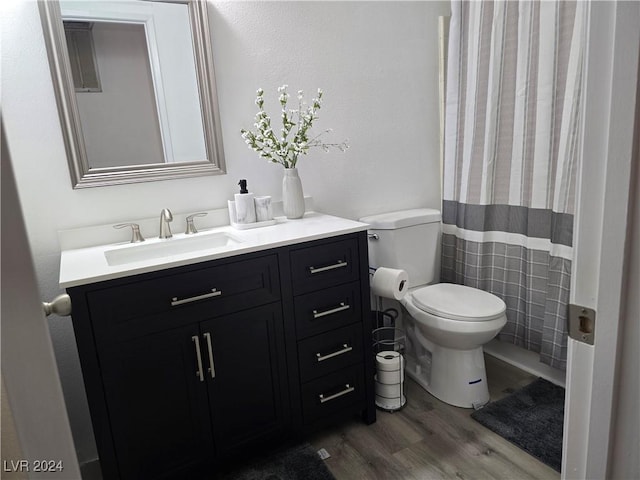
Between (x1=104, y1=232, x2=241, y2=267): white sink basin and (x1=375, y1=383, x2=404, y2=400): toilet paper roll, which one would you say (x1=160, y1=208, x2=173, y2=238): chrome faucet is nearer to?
(x1=104, y1=232, x2=241, y2=267): white sink basin

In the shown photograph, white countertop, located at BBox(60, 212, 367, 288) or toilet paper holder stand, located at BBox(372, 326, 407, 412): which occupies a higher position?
white countertop, located at BBox(60, 212, 367, 288)

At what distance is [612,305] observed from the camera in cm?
61

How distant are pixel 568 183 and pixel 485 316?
0.67 meters

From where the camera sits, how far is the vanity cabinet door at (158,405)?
4.67ft

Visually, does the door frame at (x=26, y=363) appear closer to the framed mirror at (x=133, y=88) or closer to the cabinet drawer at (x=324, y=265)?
the cabinet drawer at (x=324, y=265)

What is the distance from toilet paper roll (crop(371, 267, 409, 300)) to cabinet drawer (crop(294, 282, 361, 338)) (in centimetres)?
24

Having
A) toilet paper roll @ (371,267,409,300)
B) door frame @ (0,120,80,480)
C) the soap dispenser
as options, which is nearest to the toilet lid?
toilet paper roll @ (371,267,409,300)

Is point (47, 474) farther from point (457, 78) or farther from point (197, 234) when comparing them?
point (457, 78)

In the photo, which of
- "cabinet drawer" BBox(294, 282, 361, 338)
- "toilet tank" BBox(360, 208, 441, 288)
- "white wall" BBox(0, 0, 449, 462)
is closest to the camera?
"white wall" BBox(0, 0, 449, 462)

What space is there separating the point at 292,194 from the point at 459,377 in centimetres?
116

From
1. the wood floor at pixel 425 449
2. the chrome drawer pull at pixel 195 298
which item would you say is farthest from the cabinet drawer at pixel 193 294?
the wood floor at pixel 425 449

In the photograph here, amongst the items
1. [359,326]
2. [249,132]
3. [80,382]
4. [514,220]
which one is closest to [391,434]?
[359,326]

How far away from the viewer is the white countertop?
136 centimetres

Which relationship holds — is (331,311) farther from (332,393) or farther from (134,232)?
(134,232)
